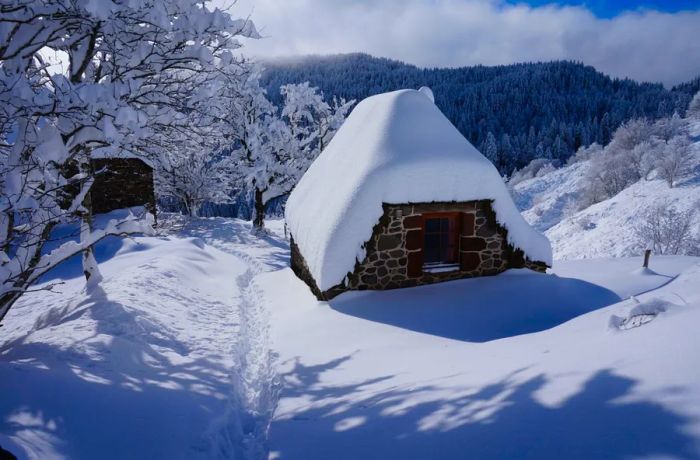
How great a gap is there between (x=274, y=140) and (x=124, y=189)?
862cm

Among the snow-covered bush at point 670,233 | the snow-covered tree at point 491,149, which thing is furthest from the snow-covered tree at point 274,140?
the snow-covered tree at point 491,149

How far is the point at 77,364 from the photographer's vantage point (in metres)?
4.98

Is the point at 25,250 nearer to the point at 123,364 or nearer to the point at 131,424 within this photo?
the point at 123,364

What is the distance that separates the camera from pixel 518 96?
317 ft

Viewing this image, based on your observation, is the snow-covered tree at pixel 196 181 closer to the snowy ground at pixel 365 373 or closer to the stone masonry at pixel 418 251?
the snowy ground at pixel 365 373

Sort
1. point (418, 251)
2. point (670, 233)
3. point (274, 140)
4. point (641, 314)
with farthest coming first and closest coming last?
point (274, 140)
point (670, 233)
point (418, 251)
point (641, 314)

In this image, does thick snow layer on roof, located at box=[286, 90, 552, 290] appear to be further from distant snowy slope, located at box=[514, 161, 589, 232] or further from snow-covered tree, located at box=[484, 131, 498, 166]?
snow-covered tree, located at box=[484, 131, 498, 166]

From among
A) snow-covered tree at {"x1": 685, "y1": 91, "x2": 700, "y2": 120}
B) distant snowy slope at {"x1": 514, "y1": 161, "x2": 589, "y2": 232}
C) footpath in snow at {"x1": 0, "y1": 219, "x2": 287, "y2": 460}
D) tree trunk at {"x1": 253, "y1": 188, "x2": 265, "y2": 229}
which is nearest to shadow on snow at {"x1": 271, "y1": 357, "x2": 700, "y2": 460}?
footpath in snow at {"x1": 0, "y1": 219, "x2": 287, "y2": 460}

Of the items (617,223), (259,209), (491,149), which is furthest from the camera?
(491,149)

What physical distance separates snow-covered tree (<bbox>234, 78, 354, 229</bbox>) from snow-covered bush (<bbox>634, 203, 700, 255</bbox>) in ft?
58.0

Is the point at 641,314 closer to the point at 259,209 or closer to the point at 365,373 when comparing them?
the point at 365,373

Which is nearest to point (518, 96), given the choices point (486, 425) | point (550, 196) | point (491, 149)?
point (491, 149)

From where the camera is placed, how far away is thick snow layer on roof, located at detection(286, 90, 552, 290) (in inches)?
317

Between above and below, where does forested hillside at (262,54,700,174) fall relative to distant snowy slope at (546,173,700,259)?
above
